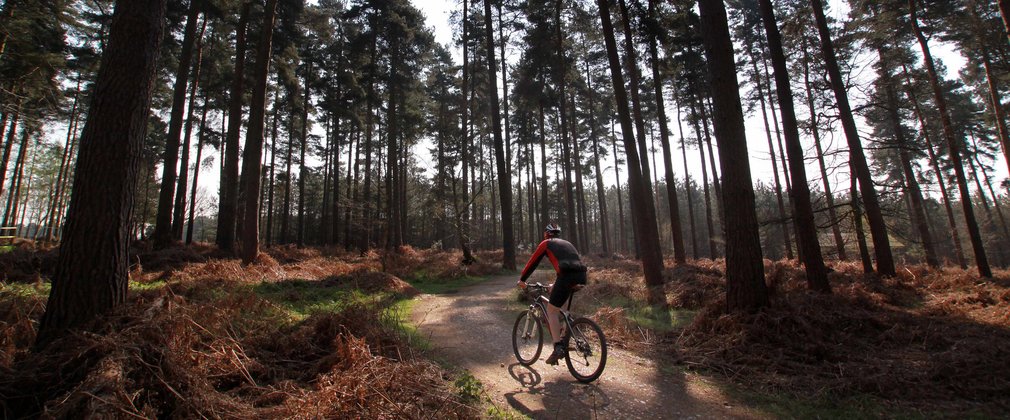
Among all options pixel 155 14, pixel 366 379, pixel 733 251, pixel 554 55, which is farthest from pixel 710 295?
pixel 554 55

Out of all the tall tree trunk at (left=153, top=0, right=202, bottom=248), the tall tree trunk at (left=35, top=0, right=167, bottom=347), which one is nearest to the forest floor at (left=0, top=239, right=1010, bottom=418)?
the tall tree trunk at (left=35, top=0, right=167, bottom=347)

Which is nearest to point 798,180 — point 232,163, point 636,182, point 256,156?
point 636,182

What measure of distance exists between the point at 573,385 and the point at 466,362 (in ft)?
5.02

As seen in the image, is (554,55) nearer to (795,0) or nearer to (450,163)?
(450,163)

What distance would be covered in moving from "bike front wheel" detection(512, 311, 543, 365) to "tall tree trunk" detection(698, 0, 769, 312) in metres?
3.46

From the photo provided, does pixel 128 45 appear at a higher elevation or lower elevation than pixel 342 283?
higher

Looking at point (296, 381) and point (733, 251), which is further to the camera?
point (733, 251)

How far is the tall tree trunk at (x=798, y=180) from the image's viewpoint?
908cm

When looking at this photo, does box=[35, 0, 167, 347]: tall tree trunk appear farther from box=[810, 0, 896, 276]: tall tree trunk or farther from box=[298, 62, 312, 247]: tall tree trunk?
box=[298, 62, 312, 247]: tall tree trunk

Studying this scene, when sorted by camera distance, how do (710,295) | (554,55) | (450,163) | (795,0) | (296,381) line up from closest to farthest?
(296,381)
(710,295)
(795,0)
(554,55)
(450,163)

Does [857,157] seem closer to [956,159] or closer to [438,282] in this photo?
[956,159]

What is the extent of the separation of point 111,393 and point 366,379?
1620 millimetres

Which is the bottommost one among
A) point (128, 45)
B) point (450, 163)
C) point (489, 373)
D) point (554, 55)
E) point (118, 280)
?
point (489, 373)

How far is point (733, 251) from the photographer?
263 inches
